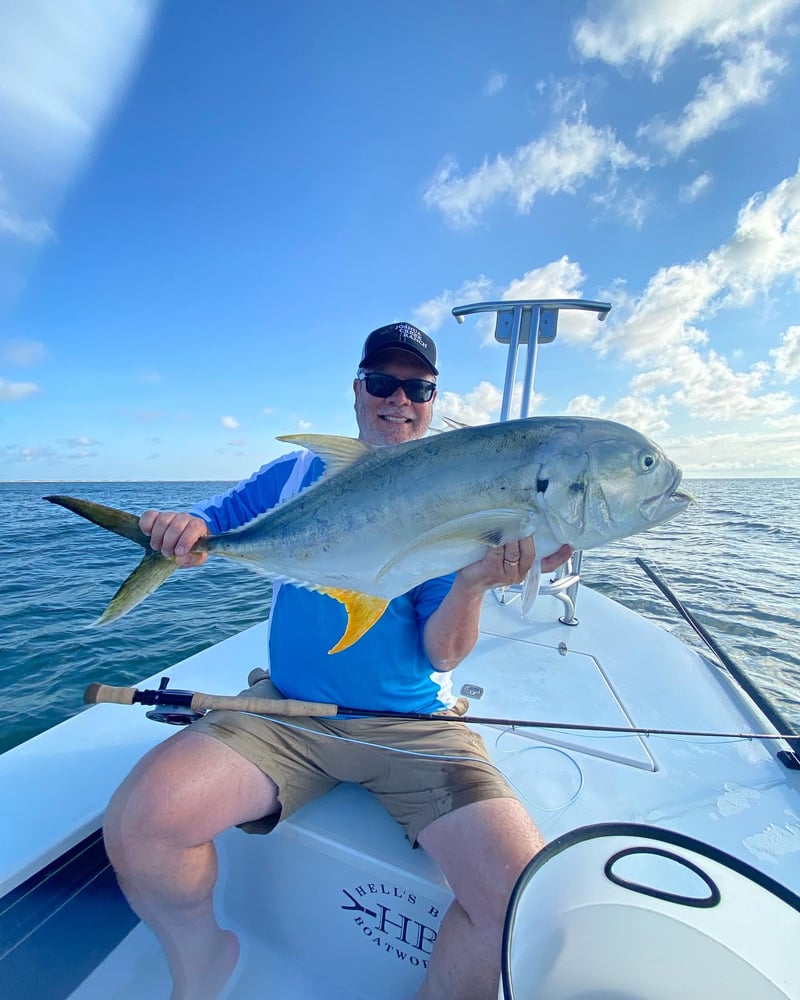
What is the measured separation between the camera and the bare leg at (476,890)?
1.39 metres

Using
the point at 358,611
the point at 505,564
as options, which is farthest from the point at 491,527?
the point at 358,611

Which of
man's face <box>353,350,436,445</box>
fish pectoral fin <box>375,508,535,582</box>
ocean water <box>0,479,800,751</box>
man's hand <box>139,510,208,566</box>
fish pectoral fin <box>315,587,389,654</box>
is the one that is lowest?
ocean water <box>0,479,800,751</box>

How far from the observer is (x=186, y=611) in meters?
8.03

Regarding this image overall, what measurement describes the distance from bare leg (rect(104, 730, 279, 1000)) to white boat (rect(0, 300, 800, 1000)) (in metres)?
0.23

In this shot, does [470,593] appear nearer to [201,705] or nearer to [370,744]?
[370,744]

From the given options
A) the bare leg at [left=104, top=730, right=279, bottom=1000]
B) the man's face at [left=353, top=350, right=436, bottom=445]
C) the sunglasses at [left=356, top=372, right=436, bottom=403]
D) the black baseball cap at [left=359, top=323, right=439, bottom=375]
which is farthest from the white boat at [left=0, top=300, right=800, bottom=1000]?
the black baseball cap at [left=359, top=323, right=439, bottom=375]

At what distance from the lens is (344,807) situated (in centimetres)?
191

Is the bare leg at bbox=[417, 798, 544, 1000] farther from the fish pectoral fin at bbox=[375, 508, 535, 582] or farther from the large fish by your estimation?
the fish pectoral fin at bbox=[375, 508, 535, 582]

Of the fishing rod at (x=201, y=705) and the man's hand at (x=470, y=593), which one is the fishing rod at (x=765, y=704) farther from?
the man's hand at (x=470, y=593)

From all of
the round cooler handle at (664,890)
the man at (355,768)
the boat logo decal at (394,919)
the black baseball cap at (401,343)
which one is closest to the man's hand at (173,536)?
the man at (355,768)

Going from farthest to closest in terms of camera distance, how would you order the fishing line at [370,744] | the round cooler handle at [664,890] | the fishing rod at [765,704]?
the fishing rod at [765,704], the fishing line at [370,744], the round cooler handle at [664,890]

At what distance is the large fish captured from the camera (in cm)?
161

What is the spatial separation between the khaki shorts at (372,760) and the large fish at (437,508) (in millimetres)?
528

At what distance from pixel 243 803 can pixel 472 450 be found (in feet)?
4.82
